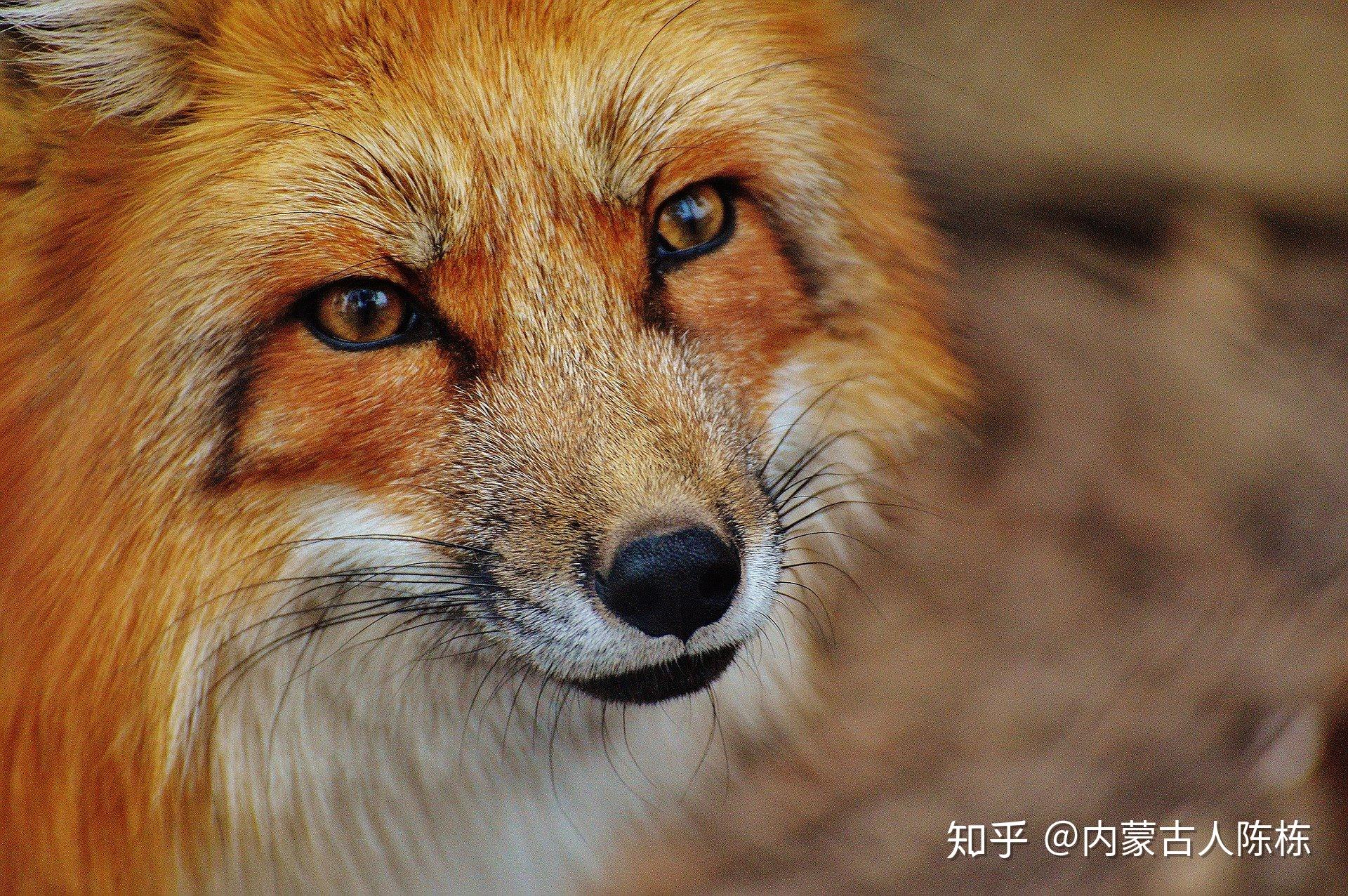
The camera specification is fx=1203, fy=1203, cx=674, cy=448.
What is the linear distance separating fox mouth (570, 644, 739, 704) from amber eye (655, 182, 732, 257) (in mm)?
572

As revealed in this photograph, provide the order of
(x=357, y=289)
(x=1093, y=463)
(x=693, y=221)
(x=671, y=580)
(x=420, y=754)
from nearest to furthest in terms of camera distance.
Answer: (x=671, y=580), (x=357, y=289), (x=693, y=221), (x=420, y=754), (x=1093, y=463)

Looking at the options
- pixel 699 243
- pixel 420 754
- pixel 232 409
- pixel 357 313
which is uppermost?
pixel 699 243

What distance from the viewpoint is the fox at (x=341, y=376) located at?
152 centimetres

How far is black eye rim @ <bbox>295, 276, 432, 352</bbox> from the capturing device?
5.05ft

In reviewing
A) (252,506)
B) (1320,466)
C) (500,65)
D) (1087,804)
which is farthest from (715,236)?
(1320,466)

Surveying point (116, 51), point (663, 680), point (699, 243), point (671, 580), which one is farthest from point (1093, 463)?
point (116, 51)

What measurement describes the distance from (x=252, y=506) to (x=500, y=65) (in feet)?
2.21

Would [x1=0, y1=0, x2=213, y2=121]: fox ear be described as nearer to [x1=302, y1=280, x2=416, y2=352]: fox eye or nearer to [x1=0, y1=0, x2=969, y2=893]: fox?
[x1=0, y1=0, x2=969, y2=893]: fox

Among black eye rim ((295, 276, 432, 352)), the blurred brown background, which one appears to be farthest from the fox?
the blurred brown background

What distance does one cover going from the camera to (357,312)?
5.08 ft

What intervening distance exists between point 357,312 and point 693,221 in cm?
50

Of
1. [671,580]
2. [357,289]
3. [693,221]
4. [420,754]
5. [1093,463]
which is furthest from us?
[1093,463]

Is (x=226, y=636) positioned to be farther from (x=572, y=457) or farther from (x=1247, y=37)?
(x=1247, y=37)

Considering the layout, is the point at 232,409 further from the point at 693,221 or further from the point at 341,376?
the point at 693,221
